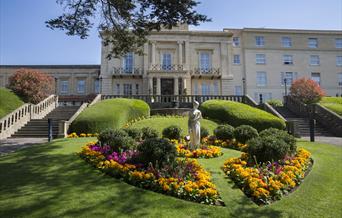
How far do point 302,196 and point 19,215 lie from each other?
19.8 feet

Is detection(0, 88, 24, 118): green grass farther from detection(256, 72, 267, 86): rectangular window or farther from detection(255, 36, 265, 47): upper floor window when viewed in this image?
detection(255, 36, 265, 47): upper floor window

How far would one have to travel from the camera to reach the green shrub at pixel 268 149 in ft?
28.7

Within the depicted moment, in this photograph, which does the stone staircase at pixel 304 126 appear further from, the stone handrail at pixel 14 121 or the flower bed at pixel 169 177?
the stone handrail at pixel 14 121

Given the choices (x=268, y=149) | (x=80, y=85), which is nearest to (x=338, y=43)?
(x=80, y=85)

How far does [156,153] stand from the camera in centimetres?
770

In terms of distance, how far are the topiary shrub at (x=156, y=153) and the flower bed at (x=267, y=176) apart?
1.74m

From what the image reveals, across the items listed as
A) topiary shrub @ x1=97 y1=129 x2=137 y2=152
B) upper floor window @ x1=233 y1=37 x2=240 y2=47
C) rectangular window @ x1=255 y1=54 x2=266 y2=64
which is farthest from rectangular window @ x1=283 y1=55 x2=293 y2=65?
topiary shrub @ x1=97 y1=129 x2=137 y2=152

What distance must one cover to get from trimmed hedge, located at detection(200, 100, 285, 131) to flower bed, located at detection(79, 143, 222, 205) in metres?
11.3

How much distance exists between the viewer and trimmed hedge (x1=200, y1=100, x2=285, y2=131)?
1825 centimetres

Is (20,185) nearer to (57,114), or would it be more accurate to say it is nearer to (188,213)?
(188,213)

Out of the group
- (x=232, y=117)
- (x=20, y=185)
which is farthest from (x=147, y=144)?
(x=232, y=117)

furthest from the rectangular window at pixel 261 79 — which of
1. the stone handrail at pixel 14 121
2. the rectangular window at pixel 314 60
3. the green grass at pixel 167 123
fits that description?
the stone handrail at pixel 14 121

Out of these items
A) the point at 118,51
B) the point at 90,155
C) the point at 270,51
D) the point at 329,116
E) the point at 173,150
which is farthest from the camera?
the point at 270,51

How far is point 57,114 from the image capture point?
78.8 ft
